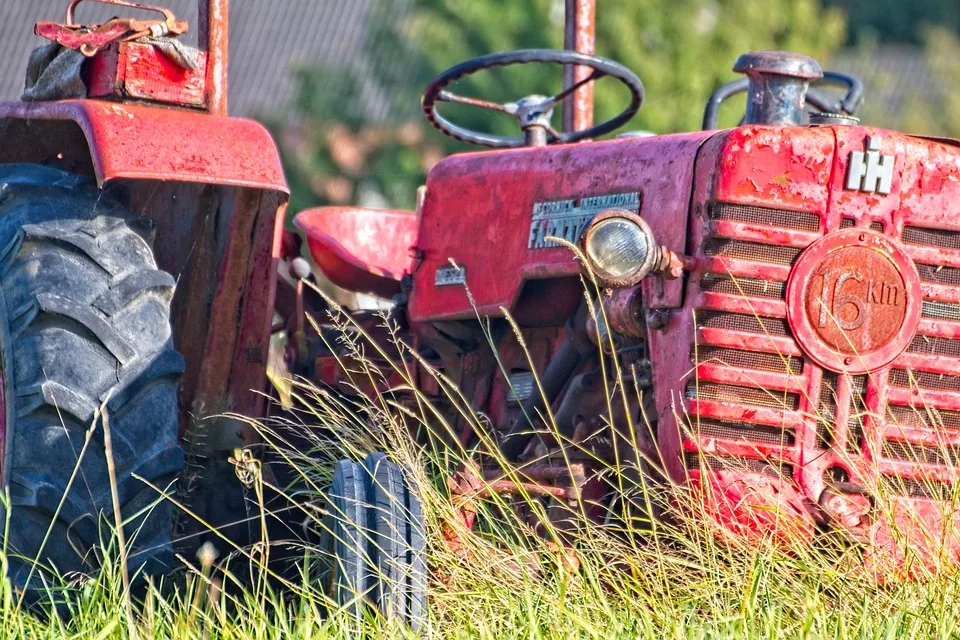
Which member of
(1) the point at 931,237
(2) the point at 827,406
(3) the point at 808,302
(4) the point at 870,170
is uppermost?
(4) the point at 870,170

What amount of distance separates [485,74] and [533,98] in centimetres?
957

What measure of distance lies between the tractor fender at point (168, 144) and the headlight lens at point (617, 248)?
98cm

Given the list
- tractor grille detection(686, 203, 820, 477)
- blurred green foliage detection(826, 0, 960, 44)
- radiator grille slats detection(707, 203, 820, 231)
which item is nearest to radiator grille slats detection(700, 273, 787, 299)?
tractor grille detection(686, 203, 820, 477)

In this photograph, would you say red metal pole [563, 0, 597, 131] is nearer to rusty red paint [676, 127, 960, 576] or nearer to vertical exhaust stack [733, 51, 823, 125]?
vertical exhaust stack [733, 51, 823, 125]

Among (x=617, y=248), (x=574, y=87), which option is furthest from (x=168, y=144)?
(x=574, y=87)

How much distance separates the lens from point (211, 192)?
407 cm

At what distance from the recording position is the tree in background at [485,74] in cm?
1387

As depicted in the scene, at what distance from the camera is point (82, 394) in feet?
11.0

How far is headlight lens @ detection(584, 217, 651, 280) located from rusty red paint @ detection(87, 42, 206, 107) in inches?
55.4

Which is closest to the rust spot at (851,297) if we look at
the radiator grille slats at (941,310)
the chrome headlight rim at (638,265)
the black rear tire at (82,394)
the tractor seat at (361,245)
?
the radiator grille slats at (941,310)

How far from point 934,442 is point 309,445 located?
1.88 m

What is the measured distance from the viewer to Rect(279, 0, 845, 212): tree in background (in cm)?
1387

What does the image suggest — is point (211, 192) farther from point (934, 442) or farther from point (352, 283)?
point (934, 442)

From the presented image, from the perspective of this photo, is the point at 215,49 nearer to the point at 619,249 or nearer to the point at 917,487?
the point at 619,249
